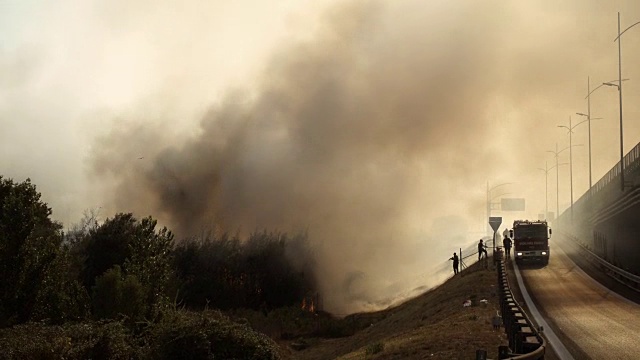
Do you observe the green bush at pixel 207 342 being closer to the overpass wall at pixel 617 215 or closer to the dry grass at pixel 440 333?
the dry grass at pixel 440 333

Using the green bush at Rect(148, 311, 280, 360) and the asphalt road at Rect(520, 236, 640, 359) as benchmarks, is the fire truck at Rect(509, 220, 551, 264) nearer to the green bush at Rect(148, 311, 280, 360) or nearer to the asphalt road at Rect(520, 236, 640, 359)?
the asphalt road at Rect(520, 236, 640, 359)

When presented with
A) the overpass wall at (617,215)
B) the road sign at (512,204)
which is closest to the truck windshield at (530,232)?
the overpass wall at (617,215)

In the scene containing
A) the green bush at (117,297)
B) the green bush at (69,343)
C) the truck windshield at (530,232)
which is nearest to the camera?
the green bush at (69,343)

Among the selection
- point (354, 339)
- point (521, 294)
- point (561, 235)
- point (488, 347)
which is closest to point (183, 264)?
point (354, 339)

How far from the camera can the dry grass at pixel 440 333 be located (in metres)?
25.1

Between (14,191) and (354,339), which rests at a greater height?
(14,191)

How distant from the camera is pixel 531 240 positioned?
64750 millimetres

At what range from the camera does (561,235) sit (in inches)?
4567

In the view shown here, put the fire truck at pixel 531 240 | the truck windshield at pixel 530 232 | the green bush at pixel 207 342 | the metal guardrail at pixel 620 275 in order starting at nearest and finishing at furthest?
the green bush at pixel 207 342 → the metal guardrail at pixel 620 275 → the truck windshield at pixel 530 232 → the fire truck at pixel 531 240

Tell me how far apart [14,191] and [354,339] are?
84.7ft

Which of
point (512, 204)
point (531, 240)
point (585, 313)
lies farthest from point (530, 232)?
point (512, 204)

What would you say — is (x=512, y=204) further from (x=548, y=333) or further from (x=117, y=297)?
(x=548, y=333)

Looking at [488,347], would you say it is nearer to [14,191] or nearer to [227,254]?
[14,191]

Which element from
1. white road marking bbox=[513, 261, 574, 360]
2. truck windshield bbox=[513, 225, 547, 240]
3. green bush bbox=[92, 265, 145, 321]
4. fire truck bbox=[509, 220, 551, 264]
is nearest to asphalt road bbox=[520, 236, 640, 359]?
white road marking bbox=[513, 261, 574, 360]
